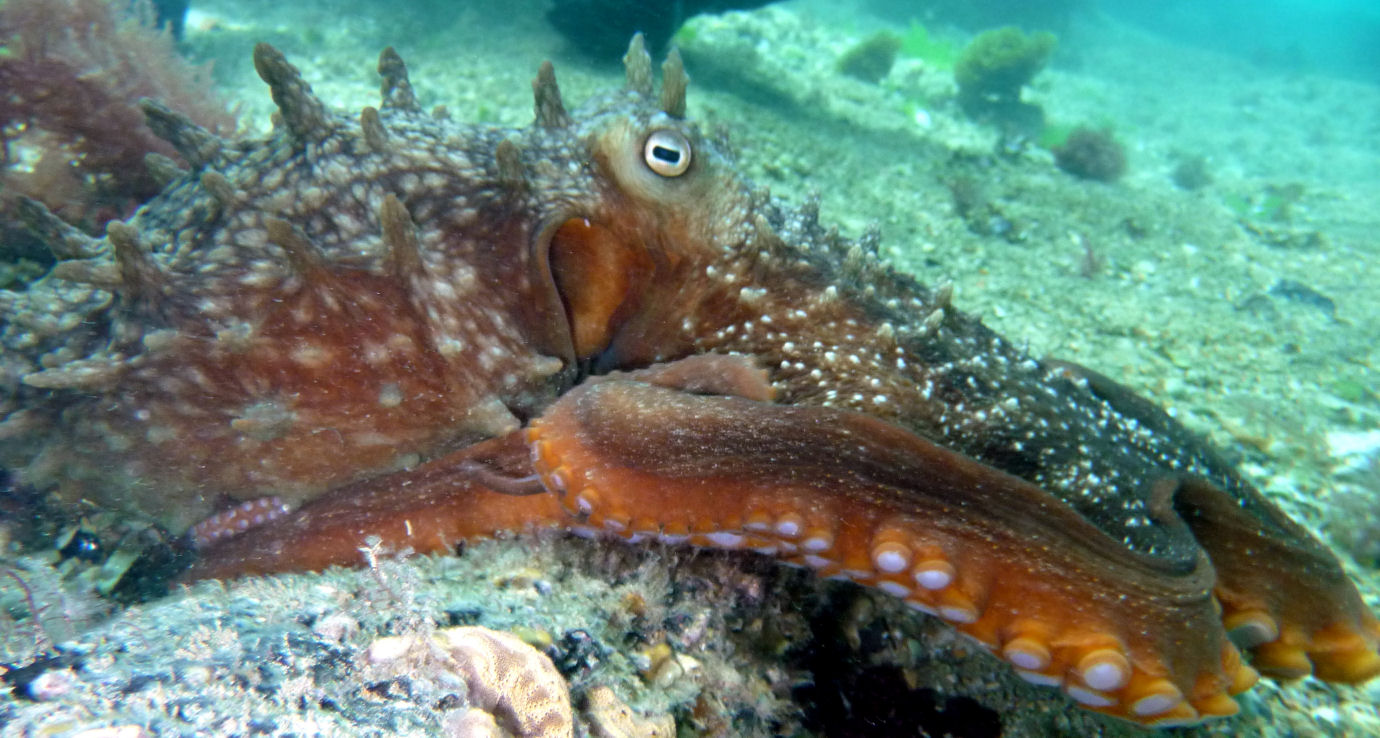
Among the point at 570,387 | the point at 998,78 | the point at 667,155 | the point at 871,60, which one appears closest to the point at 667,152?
the point at 667,155

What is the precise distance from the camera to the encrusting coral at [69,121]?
3.37 meters

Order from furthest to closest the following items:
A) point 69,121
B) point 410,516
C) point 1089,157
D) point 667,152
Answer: point 1089,157 < point 69,121 < point 667,152 < point 410,516

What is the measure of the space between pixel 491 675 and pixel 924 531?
1266 mm

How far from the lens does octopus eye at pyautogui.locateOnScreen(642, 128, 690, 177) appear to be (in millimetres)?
2697

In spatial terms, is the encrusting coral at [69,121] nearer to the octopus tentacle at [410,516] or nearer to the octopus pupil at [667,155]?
the octopus tentacle at [410,516]

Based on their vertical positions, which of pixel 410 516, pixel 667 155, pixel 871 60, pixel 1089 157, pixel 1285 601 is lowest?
pixel 410 516

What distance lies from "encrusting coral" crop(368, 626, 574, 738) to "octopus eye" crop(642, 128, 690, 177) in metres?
1.89

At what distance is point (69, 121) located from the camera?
3.48 meters

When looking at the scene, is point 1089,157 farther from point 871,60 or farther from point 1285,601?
point 1285,601

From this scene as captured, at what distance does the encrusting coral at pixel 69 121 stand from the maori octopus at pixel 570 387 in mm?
1096

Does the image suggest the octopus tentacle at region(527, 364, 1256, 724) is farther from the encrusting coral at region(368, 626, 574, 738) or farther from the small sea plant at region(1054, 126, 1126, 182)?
the small sea plant at region(1054, 126, 1126, 182)

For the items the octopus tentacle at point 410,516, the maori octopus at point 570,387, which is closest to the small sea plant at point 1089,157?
the maori octopus at point 570,387

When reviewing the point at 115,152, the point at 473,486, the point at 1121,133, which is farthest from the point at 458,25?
the point at 1121,133

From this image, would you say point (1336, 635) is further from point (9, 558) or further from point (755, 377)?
point (9, 558)
